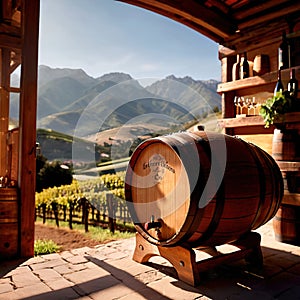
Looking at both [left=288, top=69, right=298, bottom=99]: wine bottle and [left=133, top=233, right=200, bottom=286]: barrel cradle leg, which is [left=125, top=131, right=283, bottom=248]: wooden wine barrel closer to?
[left=133, top=233, right=200, bottom=286]: barrel cradle leg

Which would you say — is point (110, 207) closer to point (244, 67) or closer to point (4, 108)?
point (4, 108)

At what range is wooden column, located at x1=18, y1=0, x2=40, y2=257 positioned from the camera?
2.34 metres

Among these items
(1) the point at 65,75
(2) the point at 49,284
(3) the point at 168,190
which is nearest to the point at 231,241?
(3) the point at 168,190

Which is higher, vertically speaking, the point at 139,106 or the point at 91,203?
the point at 139,106

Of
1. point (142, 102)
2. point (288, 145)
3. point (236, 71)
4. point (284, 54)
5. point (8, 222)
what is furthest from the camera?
point (142, 102)

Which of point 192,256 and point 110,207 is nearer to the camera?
point 192,256

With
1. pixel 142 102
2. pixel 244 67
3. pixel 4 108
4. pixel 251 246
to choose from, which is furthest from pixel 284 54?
pixel 4 108

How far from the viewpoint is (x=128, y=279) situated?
1861 millimetres

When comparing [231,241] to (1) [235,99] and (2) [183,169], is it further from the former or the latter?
(1) [235,99]

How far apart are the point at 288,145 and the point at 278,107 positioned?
389 millimetres

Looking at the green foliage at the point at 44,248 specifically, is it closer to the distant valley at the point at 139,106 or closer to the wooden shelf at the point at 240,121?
the distant valley at the point at 139,106

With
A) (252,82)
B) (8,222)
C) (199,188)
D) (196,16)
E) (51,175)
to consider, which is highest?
(196,16)

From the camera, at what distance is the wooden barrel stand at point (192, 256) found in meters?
1.78

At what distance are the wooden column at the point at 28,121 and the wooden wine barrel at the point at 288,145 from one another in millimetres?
2296
